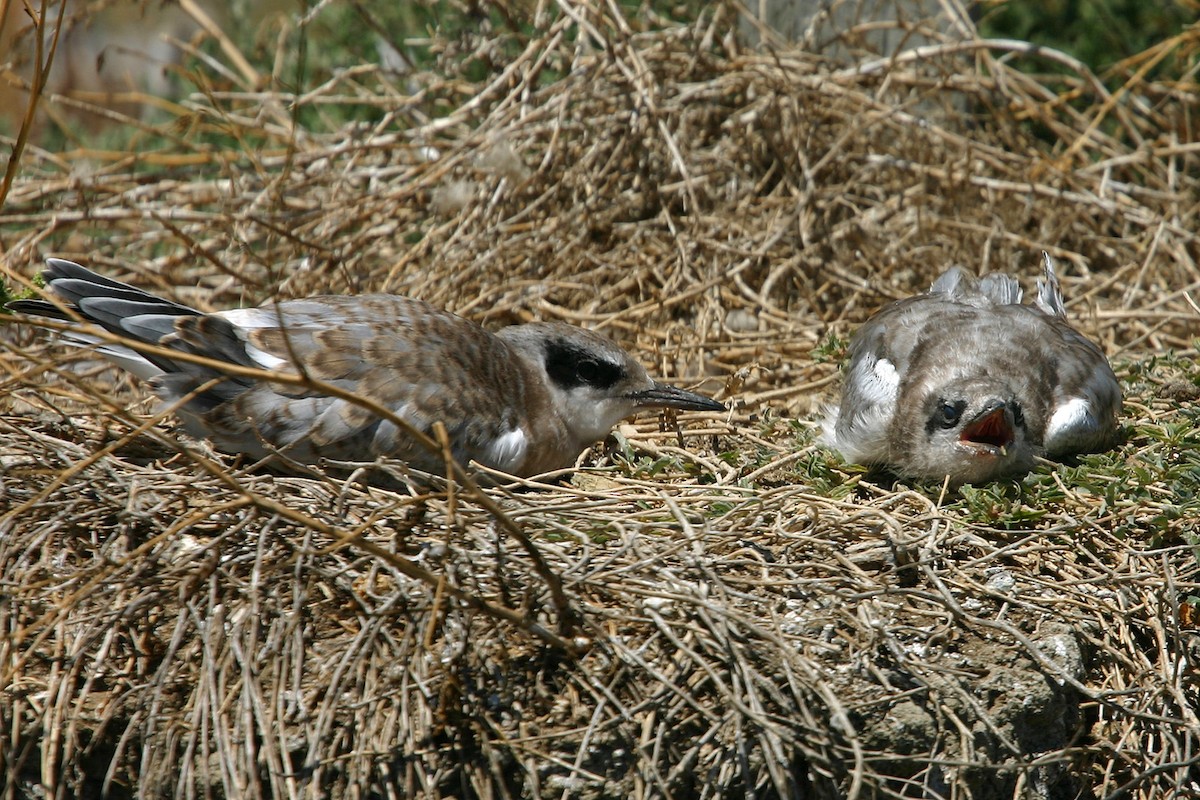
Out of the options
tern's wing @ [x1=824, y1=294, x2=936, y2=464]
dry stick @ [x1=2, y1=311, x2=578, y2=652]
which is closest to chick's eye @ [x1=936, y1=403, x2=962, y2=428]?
tern's wing @ [x1=824, y1=294, x2=936, y2=464]

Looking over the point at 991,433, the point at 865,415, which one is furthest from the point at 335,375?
the point at 991,433

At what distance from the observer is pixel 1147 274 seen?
566 centimetres

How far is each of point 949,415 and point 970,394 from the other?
4.4 inches

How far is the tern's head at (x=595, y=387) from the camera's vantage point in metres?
4.20

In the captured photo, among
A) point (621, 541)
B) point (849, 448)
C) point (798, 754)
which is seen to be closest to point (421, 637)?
point (621, 541)

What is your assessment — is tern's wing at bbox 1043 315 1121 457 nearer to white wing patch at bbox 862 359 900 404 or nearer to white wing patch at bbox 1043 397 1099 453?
white wing patch at bbox 1043 397 1099 453

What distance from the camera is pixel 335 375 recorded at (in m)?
3.65

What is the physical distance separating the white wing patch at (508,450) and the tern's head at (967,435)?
50.3 inches

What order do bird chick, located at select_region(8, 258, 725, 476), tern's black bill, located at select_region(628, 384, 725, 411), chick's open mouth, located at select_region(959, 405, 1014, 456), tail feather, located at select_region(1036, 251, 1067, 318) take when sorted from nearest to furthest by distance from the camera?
bird chick, located at select_region(8, 258, 725, 476) < chick's open mouth, located at select_region(959, 405, 1014, 456) < tern's black bill, located at select_region(628, 384, 725, 411) < tail feather, located at select_region(1036, 251, 1067, 318)

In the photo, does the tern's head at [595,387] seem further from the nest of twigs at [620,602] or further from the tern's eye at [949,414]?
the tern's eye at [949,414]

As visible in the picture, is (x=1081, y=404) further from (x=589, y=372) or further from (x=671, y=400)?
(x=589, y=372)

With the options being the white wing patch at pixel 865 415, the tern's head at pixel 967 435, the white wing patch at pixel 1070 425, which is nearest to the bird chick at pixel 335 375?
the white wing patch at pixel 865 415

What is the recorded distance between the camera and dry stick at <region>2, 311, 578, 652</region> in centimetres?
239

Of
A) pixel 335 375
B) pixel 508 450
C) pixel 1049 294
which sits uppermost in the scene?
pixel 335 375
